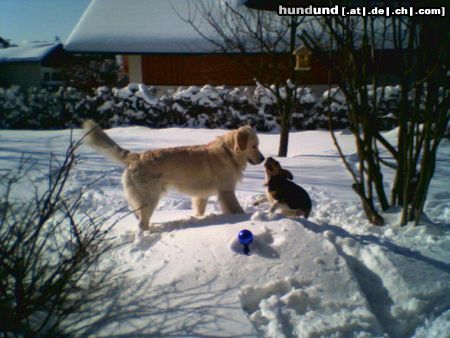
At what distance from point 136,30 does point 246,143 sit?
15.5 metres

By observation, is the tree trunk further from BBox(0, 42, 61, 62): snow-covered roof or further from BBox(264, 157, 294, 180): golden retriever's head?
BBox(0, 42, 61, 62): snow-covered roof

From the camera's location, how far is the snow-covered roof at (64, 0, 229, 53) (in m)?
16.5

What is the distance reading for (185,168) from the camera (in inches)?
169

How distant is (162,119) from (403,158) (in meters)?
10.7

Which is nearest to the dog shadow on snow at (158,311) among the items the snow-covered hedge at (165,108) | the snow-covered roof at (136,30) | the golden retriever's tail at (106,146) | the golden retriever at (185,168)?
the golden retriever at (185,168)

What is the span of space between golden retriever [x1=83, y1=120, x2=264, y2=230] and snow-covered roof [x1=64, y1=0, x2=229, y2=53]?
11.9 m

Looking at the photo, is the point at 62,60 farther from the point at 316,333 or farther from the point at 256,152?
the point at 316,333

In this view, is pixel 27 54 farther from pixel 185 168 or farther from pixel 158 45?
pixel 185 168

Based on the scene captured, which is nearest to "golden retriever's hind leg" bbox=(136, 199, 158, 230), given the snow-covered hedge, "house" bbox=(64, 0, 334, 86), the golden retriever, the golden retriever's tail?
the golden retriever

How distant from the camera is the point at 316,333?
2230 mm

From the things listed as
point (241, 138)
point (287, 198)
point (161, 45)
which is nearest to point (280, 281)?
point (287, 198)

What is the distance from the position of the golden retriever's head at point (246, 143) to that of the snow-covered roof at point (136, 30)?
1187 centimetres

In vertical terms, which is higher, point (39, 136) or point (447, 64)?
point (447, 64)

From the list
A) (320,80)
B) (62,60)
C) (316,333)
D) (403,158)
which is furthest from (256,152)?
(62,60)
